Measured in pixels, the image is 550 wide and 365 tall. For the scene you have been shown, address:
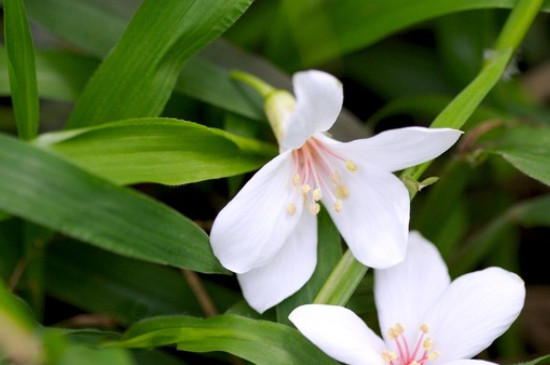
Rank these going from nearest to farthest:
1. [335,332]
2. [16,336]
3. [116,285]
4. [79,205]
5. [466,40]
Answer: [16,336], [79,205], [335,332], [116,285], [466,40]

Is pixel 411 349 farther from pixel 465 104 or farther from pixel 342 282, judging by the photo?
pixel 465 104

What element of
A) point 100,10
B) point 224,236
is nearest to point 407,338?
point 224,236

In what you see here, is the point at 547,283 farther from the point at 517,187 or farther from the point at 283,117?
the point at 283,117

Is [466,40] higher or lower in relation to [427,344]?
higher

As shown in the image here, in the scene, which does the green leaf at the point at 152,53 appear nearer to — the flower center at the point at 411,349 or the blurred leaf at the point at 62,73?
the blurred leaf at the point at 62,73

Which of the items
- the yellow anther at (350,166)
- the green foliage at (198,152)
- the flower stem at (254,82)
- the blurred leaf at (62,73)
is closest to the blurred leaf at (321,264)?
the green foliage at (198,152)

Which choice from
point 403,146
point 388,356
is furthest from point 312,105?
point 388,356
